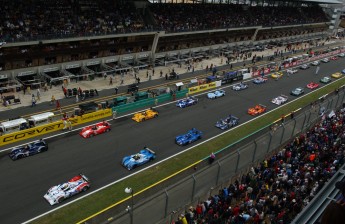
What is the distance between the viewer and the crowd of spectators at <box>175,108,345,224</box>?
16.7m

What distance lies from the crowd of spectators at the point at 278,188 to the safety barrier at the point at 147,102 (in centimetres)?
2010

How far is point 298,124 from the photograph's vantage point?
106ft

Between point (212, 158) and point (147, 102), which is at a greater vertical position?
point (212, 158)

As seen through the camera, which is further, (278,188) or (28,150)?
(28,150)

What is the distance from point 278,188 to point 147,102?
24.5 metres

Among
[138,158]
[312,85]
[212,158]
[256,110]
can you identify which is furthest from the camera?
[312,85]

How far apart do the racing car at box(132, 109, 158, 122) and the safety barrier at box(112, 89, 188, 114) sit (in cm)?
209

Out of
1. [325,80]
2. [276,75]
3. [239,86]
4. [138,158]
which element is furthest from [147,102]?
[325,80]

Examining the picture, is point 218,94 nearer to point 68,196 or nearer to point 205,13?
point 68,196

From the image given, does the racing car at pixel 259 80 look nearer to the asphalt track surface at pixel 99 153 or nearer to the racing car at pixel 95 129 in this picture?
the asphalt track surface at pixel 99 153

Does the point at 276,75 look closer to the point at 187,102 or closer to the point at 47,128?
the point at 187,102

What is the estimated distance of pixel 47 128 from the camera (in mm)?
31891

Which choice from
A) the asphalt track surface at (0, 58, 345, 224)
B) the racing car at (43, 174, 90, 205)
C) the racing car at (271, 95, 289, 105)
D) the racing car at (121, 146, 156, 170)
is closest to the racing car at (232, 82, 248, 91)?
the asphalt track surface at (0, 58, 345, 224)

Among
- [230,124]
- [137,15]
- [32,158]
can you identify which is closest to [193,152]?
[230,124]
